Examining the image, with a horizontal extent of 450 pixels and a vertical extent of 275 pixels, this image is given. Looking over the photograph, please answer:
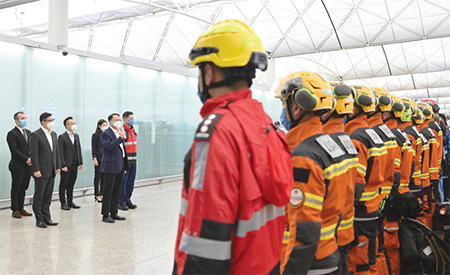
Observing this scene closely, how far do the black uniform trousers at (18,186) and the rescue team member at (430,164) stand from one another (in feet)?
26.3

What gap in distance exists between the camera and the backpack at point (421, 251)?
495 centimetres

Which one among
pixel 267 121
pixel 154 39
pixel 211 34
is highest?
pixel 154 39

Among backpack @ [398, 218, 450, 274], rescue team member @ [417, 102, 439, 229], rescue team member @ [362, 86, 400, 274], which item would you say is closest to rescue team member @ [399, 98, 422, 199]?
rescue team member @ [417, 102, 439, 229]

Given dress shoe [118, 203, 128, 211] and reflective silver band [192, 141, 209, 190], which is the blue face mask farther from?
dress shoe [118, 203, 128, 211]

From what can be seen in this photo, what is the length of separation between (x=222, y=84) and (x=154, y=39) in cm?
2520

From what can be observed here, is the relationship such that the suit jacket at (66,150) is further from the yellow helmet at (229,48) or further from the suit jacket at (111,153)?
the yellow helmet at (229,48)

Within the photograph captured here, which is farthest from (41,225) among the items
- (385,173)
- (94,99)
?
(385,173)

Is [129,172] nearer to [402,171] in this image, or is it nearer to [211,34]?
[402,171]

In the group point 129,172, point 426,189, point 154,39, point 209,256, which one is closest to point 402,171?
point 426,189

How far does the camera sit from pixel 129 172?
9922 millimetres

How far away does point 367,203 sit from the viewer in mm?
4164

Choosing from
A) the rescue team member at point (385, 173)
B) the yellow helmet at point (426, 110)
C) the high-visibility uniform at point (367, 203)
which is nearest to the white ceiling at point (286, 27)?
the yellow helmet at point (426, 110)

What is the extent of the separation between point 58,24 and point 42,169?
4.91 m

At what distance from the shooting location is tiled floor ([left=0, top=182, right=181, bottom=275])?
5.48 meters
